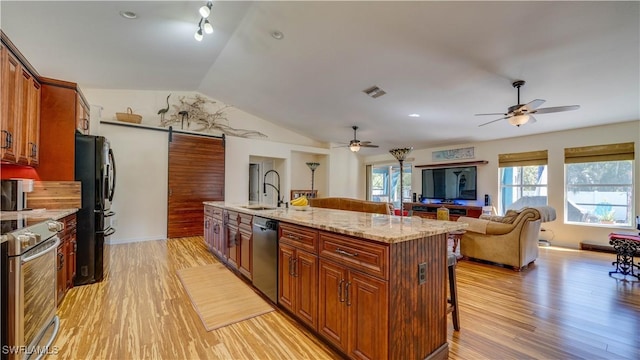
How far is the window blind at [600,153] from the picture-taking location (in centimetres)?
471

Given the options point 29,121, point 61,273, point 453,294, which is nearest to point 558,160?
point 453,294

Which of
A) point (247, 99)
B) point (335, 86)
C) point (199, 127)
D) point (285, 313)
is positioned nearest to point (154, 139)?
point (199, 127)

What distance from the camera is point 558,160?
17.8 ft

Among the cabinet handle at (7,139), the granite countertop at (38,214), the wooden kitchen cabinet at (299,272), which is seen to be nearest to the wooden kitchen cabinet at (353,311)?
the wooden kitchen cabinet at (299,272)

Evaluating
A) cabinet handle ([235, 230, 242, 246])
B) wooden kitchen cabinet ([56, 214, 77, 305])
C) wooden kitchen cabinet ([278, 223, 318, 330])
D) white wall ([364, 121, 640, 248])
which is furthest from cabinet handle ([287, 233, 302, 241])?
white wall ([364, 121, 640, 248])

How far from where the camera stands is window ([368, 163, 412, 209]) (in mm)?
8742

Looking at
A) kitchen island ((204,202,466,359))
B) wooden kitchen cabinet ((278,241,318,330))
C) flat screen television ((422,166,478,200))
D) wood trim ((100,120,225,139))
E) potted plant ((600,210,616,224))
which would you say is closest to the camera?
kitchen island ((204,202,466,359))

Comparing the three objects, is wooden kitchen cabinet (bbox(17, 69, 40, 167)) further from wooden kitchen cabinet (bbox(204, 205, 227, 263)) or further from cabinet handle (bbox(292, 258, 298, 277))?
cabinet handle (bbox(292, 258, 298, 277))

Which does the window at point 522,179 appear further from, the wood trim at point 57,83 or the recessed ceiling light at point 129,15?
the wood trim at point 57,83

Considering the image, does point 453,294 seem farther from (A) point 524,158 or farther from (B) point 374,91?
(A) point 524,158

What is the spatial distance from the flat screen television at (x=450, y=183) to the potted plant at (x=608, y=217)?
218 centimetres

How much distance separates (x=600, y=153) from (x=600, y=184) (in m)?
0.60

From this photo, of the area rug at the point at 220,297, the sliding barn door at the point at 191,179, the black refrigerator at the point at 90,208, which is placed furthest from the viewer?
the sliding barn door at the point at 191,179

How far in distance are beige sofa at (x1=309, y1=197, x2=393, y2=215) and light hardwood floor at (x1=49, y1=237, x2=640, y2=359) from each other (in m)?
1.37
